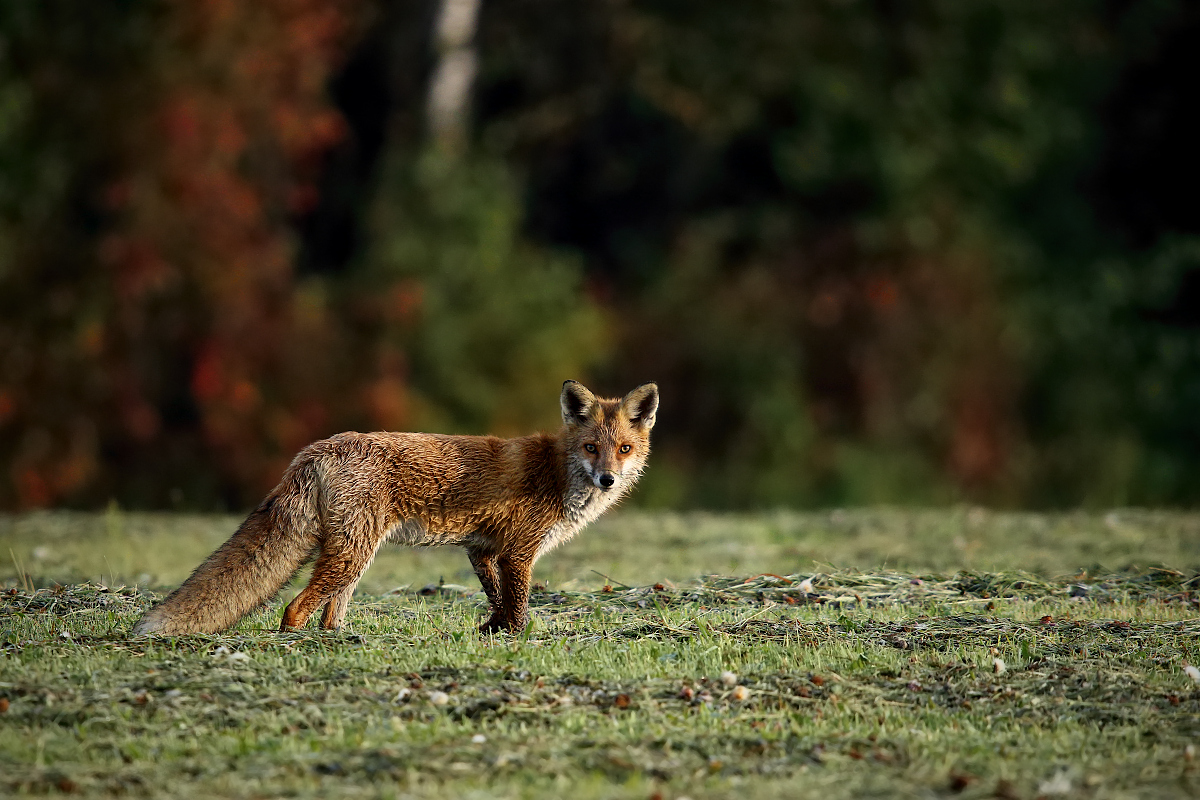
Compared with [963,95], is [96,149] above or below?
below

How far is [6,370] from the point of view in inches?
775

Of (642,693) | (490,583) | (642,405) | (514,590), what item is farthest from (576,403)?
(642,693)

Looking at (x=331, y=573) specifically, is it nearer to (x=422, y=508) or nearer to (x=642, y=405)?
(x=422, y=508)

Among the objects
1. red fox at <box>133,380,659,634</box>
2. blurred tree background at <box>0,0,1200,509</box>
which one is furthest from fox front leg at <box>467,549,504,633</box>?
blurred tree background at <box>0,0,1200,509</box>

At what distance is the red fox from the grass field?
25 cm

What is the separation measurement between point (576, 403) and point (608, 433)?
341 mm

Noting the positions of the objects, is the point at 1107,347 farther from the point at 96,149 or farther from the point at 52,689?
the point at 52,689

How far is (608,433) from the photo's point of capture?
8734mm

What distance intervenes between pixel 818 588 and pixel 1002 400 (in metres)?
14.4

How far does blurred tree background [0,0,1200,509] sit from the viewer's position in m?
20.1

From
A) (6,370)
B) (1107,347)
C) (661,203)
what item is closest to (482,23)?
(661,203)

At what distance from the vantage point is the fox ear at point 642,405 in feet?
29.5

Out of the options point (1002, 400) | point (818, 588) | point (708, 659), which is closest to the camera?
point (708, 659)

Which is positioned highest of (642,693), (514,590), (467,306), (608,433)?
(467,306)
